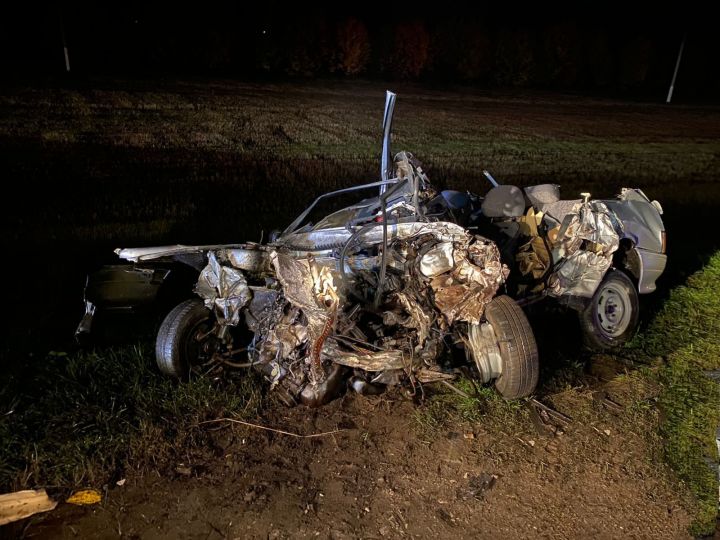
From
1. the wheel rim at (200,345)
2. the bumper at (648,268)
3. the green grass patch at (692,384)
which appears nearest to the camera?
the green grass patch at (692,384)

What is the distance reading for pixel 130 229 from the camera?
7.60 meters

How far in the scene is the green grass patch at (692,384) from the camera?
3566mm

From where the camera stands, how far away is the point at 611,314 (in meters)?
5.36

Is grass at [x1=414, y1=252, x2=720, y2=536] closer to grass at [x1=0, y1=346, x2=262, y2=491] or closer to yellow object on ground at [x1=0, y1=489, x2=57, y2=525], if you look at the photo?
grass at [x1=0, y1=346, x2=262, y2=491]

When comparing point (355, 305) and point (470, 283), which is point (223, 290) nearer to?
point (355, 305)

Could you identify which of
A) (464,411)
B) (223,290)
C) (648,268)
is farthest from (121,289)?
(648,268)

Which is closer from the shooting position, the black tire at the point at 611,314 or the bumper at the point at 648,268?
the black tire at the point at 611,314

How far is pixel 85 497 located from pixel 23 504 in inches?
12.6

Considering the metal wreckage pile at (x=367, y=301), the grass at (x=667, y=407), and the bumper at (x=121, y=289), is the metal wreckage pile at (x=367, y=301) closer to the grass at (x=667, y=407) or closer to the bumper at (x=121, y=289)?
the grass at (x=667, y=407)

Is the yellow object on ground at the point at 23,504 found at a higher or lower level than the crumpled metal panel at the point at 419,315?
lower

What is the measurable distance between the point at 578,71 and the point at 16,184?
2091 inches

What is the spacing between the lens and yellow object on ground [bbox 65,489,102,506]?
10.6ft

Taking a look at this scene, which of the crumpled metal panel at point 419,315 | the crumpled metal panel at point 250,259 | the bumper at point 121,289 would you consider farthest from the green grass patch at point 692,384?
the bumper at point 121,289

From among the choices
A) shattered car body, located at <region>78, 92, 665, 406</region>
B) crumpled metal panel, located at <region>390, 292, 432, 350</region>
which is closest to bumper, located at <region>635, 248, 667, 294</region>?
shattered car body, located at <region>78, 92, 665, 406</region>
